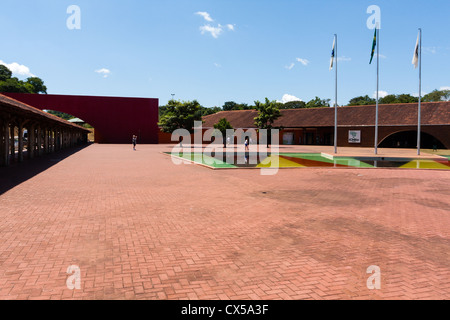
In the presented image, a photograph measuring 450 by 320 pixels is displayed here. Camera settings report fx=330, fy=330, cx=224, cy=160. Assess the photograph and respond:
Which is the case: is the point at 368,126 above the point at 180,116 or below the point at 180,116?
below

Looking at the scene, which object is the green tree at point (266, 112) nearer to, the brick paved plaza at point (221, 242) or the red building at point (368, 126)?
the red building at point (368, 126)

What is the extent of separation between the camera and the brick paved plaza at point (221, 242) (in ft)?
14.6

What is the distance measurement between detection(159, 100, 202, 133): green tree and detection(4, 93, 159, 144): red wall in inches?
545

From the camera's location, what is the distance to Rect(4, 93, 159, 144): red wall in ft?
176

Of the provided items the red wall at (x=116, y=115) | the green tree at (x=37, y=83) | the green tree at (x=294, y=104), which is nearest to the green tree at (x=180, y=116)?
the red wall at (x=116, y=115)

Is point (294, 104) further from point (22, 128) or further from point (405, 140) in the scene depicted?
point (22, 128)

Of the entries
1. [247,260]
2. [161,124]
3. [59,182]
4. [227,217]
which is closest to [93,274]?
[247,260]

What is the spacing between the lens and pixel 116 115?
55656mm

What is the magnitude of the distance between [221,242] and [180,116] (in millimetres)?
38107

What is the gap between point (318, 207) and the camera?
30.9 ft

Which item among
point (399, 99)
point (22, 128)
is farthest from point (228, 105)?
point (22, 128)

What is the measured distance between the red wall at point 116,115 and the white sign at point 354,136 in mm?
31934
